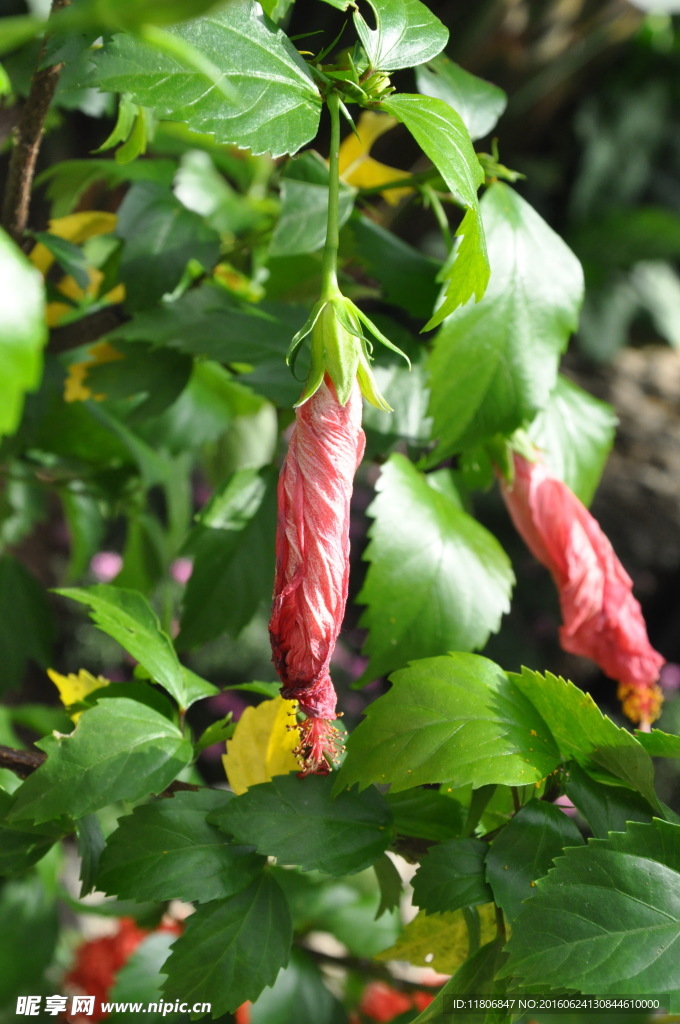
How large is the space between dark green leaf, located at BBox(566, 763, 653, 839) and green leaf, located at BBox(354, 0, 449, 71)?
223 mm

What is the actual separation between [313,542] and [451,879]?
11cm

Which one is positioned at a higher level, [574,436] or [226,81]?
[226,81]

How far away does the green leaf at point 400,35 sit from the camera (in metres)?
0.26

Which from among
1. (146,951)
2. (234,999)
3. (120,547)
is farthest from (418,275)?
(120,547)

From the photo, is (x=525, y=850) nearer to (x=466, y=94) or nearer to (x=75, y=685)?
(x=75, y=685)

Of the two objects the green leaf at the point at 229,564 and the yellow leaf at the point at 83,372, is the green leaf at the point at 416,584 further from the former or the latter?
the yellow leaf at the point at 83,372

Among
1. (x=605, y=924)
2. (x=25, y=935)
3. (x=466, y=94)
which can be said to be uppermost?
(x=466, y=94)

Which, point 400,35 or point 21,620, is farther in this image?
point 21,620

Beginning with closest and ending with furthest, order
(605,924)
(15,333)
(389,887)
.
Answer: (15,333), (605,924), (389,887)

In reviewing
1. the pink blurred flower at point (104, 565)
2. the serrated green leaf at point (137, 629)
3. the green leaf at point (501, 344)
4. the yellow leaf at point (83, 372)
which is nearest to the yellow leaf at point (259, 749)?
the serrated green leaf at point (137, 629)

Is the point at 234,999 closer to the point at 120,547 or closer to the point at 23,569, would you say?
the point at 23,569

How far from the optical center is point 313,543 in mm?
240

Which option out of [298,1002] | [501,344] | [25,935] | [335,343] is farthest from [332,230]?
[25,935]

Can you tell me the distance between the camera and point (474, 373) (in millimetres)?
354
